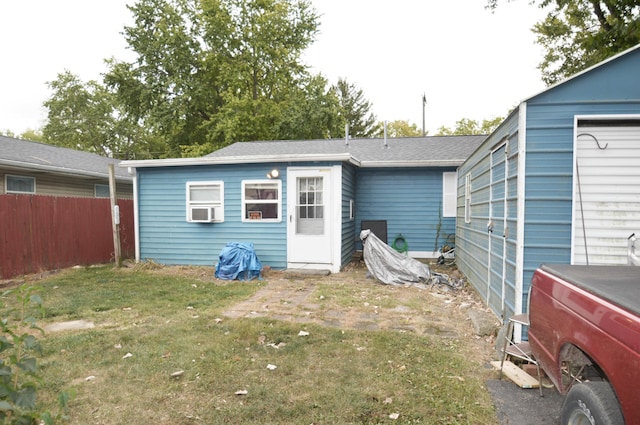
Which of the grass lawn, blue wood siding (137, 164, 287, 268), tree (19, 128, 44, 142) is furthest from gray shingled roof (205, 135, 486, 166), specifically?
tree (19, 128, 44, 142)

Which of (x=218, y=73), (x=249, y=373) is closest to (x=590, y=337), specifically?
(x=249, y=373)

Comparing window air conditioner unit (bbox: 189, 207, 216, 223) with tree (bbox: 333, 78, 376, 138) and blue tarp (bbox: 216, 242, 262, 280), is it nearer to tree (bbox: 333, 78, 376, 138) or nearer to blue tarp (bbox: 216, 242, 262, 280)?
blue tarp (bbox: 216, 242, 262, 280)

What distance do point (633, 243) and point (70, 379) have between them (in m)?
5.30

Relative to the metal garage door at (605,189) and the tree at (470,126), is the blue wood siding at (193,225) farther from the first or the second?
the tree at (470,126)

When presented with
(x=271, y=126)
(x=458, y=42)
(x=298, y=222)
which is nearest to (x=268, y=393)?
(x=298, y=222)

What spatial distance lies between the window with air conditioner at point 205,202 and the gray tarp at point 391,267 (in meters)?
3.55

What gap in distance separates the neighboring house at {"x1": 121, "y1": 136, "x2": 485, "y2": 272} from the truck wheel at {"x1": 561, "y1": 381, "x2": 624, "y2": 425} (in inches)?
255

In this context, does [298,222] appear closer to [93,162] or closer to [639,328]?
[639,328]

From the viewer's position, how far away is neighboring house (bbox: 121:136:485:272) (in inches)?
330

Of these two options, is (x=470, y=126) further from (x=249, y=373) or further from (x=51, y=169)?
(x=249, y=373)

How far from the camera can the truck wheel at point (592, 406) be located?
1560 mm

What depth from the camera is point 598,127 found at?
3703 millimetres

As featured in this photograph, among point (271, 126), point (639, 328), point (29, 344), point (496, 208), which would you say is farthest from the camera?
point (271, 126)

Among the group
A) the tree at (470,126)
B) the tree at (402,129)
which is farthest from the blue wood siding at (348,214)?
the tree at (402,129)
